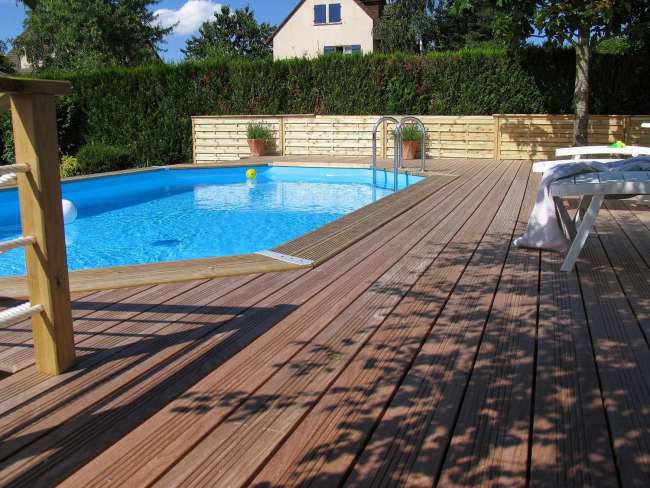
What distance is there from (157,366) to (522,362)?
1375 mm

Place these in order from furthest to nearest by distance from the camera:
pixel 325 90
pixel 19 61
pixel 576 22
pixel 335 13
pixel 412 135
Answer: pixel 19 61 → pixel 335 13 → pixel 325 90 → pixel 412 135 → pixel 576 22

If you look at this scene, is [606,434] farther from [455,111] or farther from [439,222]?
[455,111]

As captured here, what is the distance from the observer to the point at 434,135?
12539mm

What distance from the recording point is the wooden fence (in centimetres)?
1170

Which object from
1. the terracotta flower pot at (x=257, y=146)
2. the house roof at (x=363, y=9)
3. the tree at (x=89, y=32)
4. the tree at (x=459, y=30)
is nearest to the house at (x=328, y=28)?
the house roof at (x=363, y=9)

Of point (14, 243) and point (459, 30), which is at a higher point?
point (459, 30)

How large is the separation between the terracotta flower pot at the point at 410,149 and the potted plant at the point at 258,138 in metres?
3.22

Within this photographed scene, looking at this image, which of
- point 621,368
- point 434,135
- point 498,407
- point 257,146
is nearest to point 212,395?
point 498,407

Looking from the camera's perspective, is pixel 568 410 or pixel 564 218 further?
pixel 564 218

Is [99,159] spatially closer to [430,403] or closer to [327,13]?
[430,403]

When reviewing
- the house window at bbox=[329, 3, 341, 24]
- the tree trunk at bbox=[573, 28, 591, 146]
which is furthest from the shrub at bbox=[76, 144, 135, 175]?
the house window at bbox=[329, 3, 341, 24]

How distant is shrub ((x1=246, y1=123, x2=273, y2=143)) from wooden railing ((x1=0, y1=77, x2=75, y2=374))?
11531 mm

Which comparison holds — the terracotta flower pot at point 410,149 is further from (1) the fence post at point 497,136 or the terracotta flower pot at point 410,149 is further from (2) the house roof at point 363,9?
(2) the house roof at point 363,9

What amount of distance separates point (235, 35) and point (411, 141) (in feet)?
115
